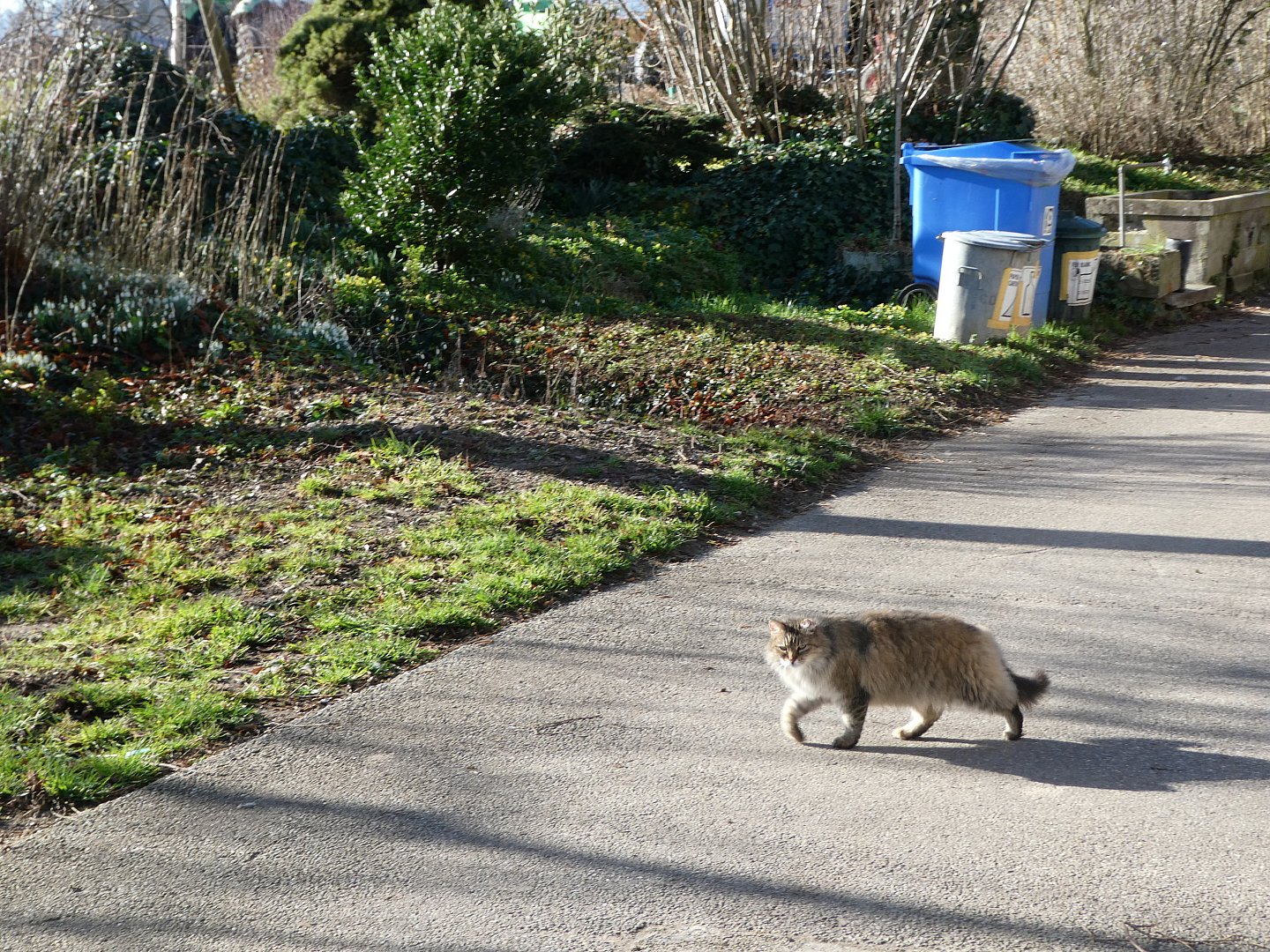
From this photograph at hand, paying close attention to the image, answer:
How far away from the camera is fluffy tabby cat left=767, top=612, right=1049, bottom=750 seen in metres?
4.06

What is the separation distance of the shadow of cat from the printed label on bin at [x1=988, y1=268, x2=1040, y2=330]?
22.9 feet

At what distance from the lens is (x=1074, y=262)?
37.4 feet

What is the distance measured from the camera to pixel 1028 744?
4.15 meters

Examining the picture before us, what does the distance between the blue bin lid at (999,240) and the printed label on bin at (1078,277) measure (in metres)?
1.04

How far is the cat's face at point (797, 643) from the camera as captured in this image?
4043 mm

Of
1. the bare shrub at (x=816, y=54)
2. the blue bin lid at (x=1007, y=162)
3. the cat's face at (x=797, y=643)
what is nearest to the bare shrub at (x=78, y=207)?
the blue bin lid at (x=1007, y=162)

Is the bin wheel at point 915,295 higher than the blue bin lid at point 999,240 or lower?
lower

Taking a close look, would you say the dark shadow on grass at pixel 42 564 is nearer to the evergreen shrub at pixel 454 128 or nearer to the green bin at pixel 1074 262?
the evergreen shrub at pixel 454 128

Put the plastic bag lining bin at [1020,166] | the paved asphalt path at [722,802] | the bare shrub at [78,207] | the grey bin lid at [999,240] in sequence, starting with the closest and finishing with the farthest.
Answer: the paved asphalt path at [722,802] → the bare shrub at [78,207] → the grey bin lid at [999,240] → the plastic bag lining bin at [1020,166]

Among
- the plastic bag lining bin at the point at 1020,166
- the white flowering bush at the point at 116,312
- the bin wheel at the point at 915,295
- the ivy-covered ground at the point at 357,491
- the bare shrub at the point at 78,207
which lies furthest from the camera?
the bin wheel at the point at 915,295

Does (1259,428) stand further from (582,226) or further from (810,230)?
(582,226)

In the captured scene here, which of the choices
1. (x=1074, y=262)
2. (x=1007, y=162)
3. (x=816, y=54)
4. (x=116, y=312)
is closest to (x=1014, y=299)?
(x=1074, y=262)

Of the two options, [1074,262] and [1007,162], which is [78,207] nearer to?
[1007,162]

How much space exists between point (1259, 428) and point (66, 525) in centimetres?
776
